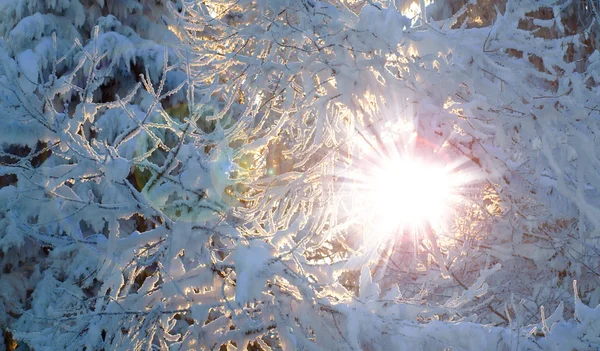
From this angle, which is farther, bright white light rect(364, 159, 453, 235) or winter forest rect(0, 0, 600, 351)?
bright white light rect(364, 159, 453, 235)

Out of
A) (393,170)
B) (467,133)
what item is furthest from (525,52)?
(393,170)

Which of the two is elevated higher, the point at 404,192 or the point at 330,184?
the point at 404,192

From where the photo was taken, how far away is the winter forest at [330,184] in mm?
2512

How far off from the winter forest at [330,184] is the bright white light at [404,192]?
1 centimetres

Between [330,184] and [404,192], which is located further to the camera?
[404,192]

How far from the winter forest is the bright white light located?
1 cm

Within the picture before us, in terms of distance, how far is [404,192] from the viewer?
4.02 m

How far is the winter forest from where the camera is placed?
251cm

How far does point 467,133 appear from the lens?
3.35 metres

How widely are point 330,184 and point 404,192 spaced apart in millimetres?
824

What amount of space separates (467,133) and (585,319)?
1262 mm

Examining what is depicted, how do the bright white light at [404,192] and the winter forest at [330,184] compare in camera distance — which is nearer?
the winter forest at [330,184]

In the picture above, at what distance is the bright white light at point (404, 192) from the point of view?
3791 millimetres

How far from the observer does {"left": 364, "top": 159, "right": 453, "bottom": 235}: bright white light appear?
3.79m
